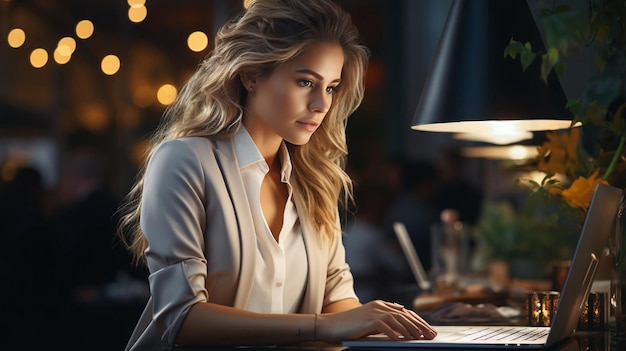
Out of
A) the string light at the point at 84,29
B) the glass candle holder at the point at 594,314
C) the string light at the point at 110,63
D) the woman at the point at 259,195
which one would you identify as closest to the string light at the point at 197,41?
the string light at the point at 110,63

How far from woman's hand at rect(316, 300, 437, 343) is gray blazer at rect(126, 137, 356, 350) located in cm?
27

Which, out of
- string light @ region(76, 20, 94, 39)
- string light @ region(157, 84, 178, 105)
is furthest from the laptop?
string light @ region(76, 20, 94, 39)

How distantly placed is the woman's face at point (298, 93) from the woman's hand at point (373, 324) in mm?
520

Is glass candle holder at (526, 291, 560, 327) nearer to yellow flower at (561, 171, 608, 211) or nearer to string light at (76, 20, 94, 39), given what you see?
yellow flower at (561, 171, 608, 211)

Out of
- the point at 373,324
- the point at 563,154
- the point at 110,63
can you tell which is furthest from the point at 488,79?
the point at 110,63

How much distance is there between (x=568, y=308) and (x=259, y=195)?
2.47 feet

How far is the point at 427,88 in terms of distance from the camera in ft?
7.65

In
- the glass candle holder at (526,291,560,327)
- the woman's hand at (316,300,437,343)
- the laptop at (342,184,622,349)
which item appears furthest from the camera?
the glass candle holder at (526,291,560,327)

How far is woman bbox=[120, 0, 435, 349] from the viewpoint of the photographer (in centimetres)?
195

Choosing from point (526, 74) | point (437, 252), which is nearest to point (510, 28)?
point (526, 74)

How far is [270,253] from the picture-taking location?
2211mm

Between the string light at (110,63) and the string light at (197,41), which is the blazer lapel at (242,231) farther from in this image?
the string light at (110,63)

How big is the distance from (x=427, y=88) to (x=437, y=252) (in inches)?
105

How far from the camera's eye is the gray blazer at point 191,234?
1998 mm
